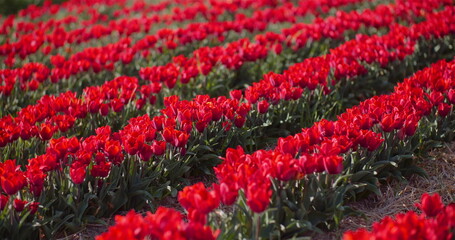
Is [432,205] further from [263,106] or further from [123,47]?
[123,47]

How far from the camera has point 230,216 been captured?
2.60 m

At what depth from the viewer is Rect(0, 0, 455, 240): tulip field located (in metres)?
2.45

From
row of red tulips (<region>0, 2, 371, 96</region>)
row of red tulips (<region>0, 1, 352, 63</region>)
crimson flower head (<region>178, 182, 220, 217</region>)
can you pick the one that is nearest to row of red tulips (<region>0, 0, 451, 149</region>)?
row of red tulips (<region>0, 2, 371, 96</region>)

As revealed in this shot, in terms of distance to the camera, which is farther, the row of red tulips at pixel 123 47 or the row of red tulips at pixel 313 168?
the row of red tulips at pixel 123 47

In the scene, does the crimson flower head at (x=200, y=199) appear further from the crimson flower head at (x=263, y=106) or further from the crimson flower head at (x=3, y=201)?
the crimson flower head at (x=263, y=106)

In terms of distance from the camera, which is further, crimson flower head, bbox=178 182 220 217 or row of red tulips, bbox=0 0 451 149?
row of red tulips, bbox=0 0 451 149

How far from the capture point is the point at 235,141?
376 cm

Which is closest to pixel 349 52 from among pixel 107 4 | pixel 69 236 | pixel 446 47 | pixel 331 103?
pixel 331 103

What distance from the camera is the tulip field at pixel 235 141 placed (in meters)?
2.45

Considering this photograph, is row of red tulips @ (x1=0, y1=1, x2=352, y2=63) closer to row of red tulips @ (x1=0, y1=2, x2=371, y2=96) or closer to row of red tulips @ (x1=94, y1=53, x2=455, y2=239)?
row of red tulips @ (x1=0, y1=2, x2=371, y2=96)

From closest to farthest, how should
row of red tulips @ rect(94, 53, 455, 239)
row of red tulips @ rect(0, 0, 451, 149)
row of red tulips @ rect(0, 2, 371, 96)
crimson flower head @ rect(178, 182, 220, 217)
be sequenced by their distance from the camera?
row of red tulips @ rect(94, 53, 455, 239) < crimson flower head @ rect(178, 182, 220, 217) < row of red tulips @ rect(0, 0, 451, 149) < row of red tulips @ rect(0, 2, 371, 96)

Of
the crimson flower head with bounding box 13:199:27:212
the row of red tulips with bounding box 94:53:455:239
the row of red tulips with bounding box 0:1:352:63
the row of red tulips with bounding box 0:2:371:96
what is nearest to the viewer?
the row of red tulips with bounding box 94:53:455:239

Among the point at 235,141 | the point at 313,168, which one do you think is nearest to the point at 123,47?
the point at 235,141

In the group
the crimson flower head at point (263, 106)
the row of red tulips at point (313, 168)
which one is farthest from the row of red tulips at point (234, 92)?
the row of red tulips at point (313, 168)
